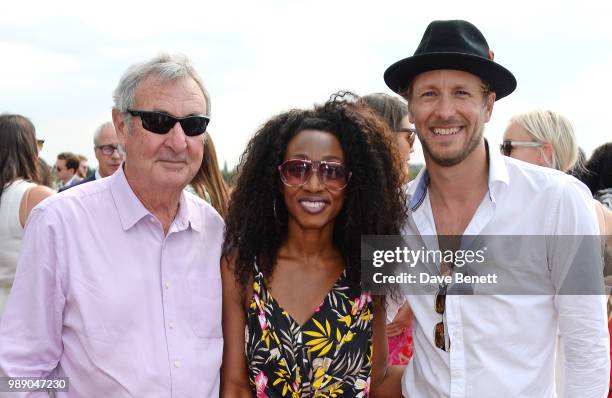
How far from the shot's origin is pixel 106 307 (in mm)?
2342

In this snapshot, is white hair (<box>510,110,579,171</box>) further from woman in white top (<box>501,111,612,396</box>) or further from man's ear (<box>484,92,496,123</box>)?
man's ear (<box>484,92,496,123</box>)

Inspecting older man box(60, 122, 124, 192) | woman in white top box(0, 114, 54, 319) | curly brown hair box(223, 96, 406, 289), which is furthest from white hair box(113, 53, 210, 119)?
older man box(60, 122, 124, 192)

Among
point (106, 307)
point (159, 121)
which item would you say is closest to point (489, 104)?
point (159, 121)

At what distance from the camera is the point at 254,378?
274 cm

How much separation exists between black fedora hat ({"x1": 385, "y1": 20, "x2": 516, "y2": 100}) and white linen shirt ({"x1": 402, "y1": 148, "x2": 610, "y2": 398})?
495 millimetres

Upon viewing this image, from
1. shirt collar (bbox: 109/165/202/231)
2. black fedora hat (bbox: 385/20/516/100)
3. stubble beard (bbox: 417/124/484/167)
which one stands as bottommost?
shirt collar (bbox: 109/165/202/231)

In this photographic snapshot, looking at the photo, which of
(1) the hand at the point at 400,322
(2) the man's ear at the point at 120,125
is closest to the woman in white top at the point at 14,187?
(2) the man's ear at the point at 120,125

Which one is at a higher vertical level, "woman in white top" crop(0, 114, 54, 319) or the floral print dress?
"woman in white top" crop(0, 114, 54, 319)

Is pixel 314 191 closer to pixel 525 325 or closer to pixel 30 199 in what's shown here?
pixel 525 325

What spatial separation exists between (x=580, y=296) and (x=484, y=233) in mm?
461

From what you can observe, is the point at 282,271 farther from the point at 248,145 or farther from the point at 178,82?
the point at 178,82

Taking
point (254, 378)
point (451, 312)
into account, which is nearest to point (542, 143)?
point (451, 312)

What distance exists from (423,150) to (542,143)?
2.22 metres

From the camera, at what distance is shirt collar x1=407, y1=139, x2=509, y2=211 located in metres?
2.72
